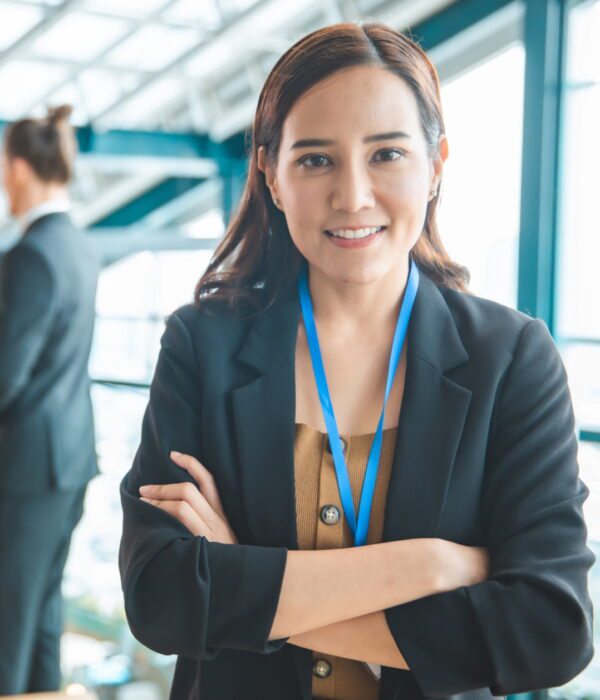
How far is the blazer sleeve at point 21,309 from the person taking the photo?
9.15ft

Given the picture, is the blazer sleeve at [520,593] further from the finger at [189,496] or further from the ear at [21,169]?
the ear at [21,169]

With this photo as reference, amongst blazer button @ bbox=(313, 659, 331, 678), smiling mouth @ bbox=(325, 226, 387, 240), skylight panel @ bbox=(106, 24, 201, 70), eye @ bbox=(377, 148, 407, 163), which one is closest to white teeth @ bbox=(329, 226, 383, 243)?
smiling mouth @ bbox=(325, 226, 387, 240)

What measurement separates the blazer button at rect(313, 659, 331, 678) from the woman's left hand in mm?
233

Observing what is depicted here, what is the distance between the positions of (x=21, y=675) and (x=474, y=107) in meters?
3.28

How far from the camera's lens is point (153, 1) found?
5.81m

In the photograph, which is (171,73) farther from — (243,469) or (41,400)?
(243,469)

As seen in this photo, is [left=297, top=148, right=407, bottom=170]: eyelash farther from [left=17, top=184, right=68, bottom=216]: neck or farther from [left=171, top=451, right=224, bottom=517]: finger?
[left=17, top=184, right=68, bottom=216]: neck

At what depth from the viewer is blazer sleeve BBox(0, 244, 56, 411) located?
9.15 ft

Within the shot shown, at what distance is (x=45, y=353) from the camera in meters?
2.93

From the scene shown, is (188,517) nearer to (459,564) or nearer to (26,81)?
(459,564)

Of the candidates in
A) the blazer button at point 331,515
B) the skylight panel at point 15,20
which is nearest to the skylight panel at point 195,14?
the skylight panel at point 15,20

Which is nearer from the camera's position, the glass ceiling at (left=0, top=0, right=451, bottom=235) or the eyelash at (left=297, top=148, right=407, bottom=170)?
the eyelash at (left=297, top=148, right=407, bottom=170)

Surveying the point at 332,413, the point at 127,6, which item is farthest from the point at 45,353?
the point at 127,6

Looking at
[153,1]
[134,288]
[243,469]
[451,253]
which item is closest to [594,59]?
[451,253]
